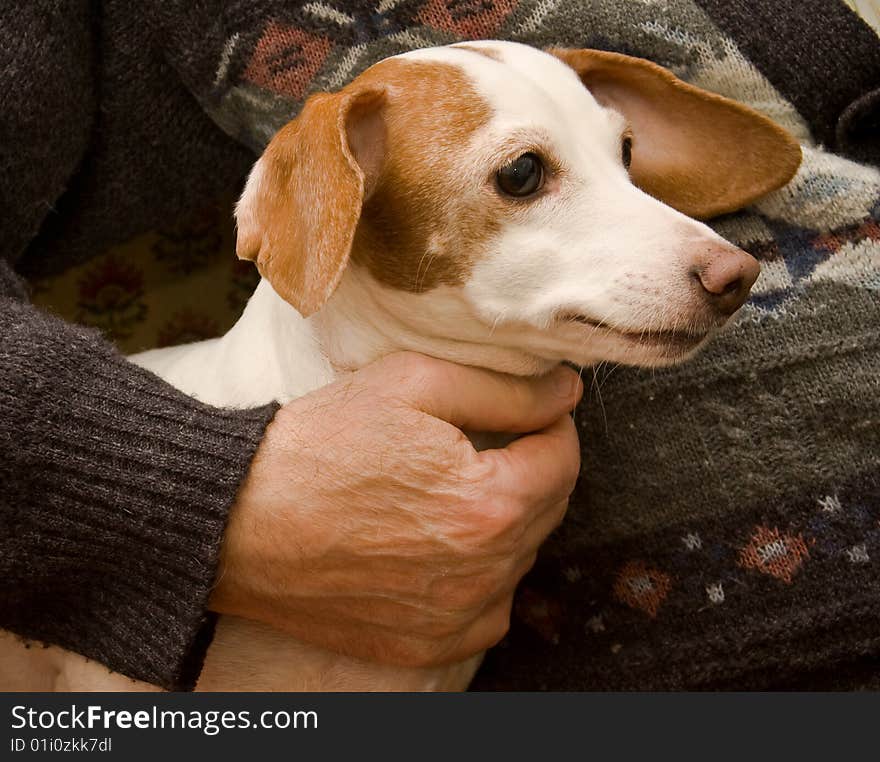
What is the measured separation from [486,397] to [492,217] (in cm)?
21

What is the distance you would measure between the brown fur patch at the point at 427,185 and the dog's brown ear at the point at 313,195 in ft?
0.09

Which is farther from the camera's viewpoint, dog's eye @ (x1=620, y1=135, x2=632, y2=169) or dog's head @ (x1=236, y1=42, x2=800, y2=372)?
dog's eye @ (x1=620, y1=135, x2=632, y2=169)

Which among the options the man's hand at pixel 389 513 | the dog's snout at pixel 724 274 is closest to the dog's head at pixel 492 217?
the dog's snout at pixel 724 274

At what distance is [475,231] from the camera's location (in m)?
1.01

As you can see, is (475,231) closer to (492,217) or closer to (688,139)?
(492,217)

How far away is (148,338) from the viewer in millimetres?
1683

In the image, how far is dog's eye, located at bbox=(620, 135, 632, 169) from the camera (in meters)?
1.13

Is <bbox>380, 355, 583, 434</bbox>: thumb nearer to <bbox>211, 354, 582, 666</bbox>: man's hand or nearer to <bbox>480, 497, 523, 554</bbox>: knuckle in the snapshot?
<bbox>211, 354, 582, 666</bbox>: man's hand

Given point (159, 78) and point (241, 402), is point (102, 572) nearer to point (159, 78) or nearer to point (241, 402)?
point (241, 402)

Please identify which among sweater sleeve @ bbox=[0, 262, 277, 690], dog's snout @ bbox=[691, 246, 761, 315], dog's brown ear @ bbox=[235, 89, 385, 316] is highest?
dog's snout @ bbox=[691, 246, 761, 315]

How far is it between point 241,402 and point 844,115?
79 cm

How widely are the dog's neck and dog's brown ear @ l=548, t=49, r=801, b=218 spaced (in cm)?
29

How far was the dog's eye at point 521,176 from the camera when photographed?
39.4 inches

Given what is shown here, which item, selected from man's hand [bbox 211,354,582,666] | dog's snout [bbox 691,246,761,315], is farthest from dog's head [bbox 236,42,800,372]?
man's hand [bbox 211,354,582,666]
